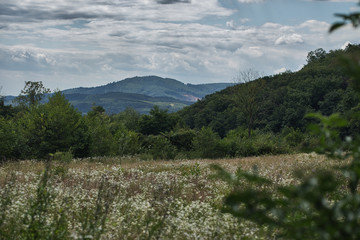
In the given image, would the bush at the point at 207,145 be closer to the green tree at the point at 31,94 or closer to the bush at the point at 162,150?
the bush at the point at 162,150

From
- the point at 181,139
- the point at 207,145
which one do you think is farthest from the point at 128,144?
the point at 207,145

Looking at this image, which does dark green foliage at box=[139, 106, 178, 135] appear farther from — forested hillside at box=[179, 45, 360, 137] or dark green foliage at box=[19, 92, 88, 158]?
forested hillside at box=[179, 45, 360, 137]

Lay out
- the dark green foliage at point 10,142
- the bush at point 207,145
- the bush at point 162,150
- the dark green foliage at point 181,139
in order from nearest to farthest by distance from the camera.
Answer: the dark green foliage at point 10,142
the bush at point 162,150
the bush at point 207,145
the dark green foliage at point 181,139

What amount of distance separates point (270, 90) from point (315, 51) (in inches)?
1745

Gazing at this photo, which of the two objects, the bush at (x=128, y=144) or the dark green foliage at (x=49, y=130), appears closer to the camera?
the dark green foliage at (x=49, y=130)

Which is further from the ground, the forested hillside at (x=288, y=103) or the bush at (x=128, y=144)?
the forested hillside at (x=288, y=103)

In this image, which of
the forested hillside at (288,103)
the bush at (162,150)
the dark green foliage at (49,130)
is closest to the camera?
the dark green foliage at (49,130)

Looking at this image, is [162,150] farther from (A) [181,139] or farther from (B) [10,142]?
(B) [10,142]

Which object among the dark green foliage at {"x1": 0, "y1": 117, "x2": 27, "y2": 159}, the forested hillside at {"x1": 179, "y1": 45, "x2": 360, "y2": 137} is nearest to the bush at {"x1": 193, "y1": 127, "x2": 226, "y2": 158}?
the dark green foliage at {"x1": 0, "y1": 117, "x2": 27, "y2": 159}

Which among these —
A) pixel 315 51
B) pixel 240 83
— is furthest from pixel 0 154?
pixel 315 51

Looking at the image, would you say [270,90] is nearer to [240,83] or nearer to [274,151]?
[240,83]

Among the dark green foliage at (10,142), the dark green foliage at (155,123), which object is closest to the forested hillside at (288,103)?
the dark green foliage at (155,123)

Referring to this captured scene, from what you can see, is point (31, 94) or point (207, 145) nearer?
point (207, 145)

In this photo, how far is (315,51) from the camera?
119 meters
